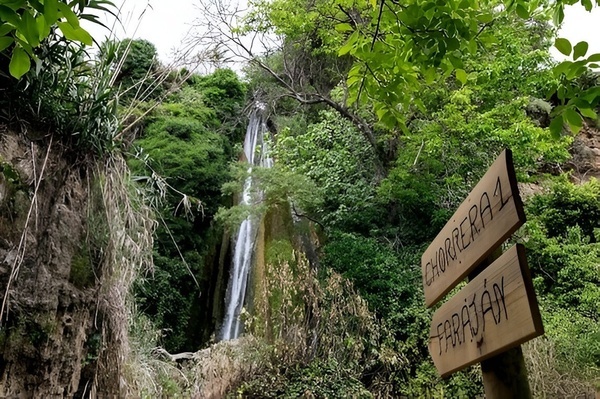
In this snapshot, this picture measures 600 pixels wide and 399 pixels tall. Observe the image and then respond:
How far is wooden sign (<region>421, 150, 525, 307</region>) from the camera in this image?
958mm

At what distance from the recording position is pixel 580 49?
1251 mm

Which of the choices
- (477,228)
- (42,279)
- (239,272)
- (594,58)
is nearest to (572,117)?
(594,58)

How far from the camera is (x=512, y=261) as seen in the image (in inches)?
35.5

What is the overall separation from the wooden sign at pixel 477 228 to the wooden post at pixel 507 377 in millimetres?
239

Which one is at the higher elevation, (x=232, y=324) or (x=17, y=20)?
(x=232, y=324)

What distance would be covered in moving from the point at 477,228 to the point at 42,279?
1.66 m

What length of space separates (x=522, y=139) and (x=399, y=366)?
3.34 meters

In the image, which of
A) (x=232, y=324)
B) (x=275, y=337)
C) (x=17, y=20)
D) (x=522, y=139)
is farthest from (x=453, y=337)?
(x=232, y=324)

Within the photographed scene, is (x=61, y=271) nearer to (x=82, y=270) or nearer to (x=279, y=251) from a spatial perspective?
(x=82, y=270)

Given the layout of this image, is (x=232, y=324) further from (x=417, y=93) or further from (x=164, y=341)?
(x=417, y=93)

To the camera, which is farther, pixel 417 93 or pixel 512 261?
pixel 417 93

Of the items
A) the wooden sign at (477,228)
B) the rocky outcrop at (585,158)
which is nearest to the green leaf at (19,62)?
the wooden sign at (477,228)

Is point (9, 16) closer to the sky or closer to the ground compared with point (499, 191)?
closer to the sky

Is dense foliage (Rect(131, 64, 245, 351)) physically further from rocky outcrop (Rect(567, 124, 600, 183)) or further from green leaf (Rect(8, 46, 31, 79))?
rocky outcrop (Rect(567, 124, 600, 183))
